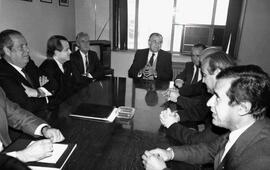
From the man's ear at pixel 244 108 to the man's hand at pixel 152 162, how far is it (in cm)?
45

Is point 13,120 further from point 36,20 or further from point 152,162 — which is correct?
point 36,20

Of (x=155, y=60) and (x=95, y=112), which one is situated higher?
(x=155, y=60)

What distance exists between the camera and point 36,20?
11.3ft

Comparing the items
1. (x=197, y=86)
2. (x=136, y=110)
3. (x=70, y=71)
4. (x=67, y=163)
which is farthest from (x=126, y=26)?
(x=67, y=163)

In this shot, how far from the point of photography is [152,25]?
470cm

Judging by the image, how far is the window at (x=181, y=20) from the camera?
4.38m

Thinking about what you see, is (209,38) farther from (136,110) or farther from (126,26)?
(136,110)

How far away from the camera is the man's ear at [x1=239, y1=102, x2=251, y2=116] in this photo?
0.97 m

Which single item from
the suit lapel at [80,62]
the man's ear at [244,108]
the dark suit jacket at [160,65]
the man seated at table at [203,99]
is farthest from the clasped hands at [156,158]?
the suit lapel at [80,62]

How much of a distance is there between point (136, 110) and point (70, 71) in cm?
162

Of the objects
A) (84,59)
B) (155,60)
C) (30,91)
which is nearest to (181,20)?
(155,60)

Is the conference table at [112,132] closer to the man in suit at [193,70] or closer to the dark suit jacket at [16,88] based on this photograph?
the dark suit jacket at [16,88]

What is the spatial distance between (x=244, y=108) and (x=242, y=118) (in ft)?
0.20

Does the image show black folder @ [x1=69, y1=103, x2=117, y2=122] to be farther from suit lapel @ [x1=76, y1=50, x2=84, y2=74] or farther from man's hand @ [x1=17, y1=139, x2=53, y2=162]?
suit lapel @ [x1=76, y1=50, x2=84, y2=74]
